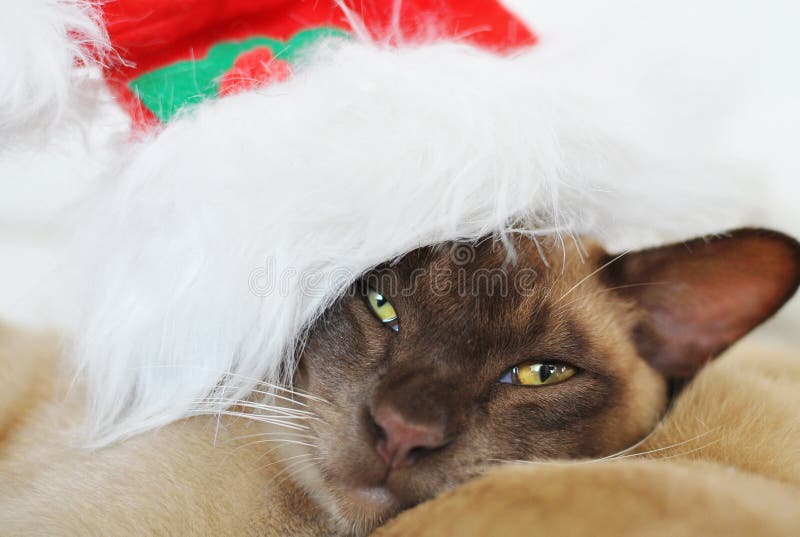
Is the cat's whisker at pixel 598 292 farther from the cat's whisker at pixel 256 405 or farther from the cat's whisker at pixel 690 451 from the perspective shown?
the cat's whisker at pixel 256 405

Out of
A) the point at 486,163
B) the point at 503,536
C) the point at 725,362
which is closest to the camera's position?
the point at 503,536

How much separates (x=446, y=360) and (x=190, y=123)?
0.38 meters

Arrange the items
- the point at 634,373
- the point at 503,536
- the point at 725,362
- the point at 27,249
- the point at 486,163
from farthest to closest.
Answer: the point at 27,249 < the point at 725,362 < the point at 634,373 < the point at 486,163 < the point at 503,536

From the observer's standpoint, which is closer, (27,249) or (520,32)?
(520,32)

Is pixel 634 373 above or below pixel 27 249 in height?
below

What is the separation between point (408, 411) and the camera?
72 cm

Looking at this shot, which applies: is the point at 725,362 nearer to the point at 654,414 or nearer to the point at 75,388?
the point at 654,414

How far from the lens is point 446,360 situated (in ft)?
2.55

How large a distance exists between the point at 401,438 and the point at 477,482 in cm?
9

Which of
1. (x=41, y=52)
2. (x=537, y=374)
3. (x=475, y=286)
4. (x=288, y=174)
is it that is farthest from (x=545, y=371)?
(x=41, y=52)

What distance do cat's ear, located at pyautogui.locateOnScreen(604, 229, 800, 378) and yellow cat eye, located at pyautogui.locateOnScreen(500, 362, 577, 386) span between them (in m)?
0.16

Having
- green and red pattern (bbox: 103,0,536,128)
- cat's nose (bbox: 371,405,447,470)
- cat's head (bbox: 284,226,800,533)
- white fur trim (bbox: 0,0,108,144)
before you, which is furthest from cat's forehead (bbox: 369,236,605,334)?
white fur trim (bbox: 0,0,108,144)

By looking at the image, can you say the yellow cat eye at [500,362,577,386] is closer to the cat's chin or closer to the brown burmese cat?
the brown burmese cat

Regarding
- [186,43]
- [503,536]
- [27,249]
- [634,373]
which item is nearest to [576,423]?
[634,373]
